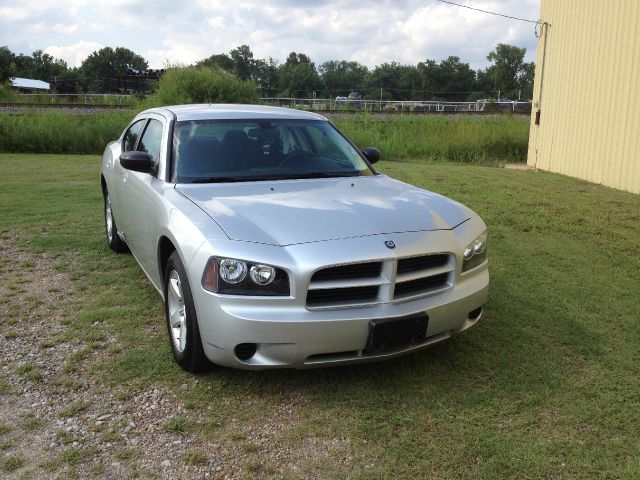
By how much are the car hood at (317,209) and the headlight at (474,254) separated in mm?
165

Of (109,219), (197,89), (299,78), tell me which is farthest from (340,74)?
(109,219)

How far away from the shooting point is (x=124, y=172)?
531 cm

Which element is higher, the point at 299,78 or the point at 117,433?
the point at 299,78

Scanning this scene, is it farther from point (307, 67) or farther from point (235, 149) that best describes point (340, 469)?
point (307, 67)

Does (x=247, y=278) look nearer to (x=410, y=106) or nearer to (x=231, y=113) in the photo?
(x=231, y=113)

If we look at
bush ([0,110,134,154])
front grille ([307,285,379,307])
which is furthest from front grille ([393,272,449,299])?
bush ([0,110,134,154])

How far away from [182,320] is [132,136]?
2.82 m

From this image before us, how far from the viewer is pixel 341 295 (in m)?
3.13

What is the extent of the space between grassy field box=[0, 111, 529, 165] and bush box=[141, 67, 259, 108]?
2.93 metres

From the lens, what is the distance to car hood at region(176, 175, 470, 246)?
10.7 ft

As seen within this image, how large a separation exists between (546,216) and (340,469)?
6.24 meters

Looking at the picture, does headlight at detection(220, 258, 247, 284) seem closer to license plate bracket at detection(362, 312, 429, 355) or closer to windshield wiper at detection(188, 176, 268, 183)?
license plate bracket at detection(362, 312, 429, 355)

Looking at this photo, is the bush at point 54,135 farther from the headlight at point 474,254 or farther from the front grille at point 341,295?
the front grille at point 341,295

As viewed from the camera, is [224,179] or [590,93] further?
[590,93]
